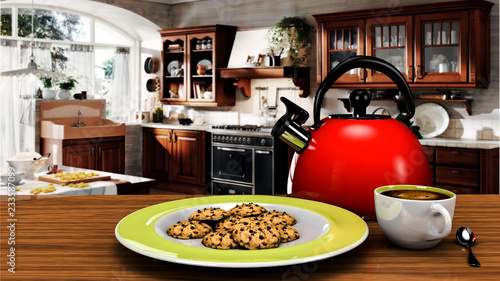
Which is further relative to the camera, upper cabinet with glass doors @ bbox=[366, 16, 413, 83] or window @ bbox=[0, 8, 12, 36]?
window @ bbox=[0, 8, 12, 36]

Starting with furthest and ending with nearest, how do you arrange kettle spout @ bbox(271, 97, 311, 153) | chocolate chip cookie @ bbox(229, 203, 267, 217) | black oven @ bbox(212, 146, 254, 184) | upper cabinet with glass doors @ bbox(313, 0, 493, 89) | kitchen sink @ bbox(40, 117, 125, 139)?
kitchen sink @ bbox(40, 117, 125, 139) < black oven @ bbox(212, 146, 254, 184) < upper cabinet with glass doors @ bbox(313, 0, 493, 89) < kettle spout @ bbox(271, 97, 311, 153) < chocolate chip cookie @ bbox(229, 203, 267, 217)

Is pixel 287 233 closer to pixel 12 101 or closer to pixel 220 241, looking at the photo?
pixel 220 241

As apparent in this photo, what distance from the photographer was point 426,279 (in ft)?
2.08

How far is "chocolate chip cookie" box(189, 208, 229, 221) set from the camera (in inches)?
33.2

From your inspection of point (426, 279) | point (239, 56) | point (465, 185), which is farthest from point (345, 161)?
point (239, 56)

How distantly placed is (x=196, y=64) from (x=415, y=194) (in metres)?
6.37

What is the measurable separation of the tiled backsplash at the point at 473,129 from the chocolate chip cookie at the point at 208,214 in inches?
186

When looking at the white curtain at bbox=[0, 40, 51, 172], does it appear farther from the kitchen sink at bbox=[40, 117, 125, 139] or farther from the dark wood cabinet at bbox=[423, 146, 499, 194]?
the dark wood cabinet at bbox=[423, 146, 499, 194]

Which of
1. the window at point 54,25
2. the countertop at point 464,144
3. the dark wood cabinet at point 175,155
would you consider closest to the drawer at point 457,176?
the countertop at point 464,144

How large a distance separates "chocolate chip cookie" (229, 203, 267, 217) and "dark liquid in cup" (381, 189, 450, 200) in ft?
0.72

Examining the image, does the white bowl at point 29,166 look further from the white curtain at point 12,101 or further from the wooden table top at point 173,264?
the white curtain at point 12,101

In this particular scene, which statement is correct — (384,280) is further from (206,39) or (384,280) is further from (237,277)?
(206,39)

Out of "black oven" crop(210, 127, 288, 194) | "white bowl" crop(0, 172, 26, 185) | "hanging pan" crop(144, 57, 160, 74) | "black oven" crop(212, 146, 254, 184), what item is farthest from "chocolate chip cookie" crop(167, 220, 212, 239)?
"hanging pan" crop(144, 57, 160, 74)

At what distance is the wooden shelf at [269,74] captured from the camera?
5816 millimetres
